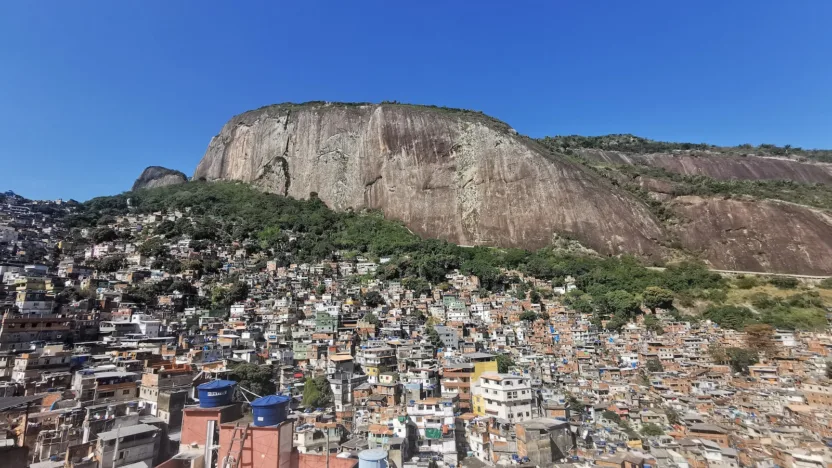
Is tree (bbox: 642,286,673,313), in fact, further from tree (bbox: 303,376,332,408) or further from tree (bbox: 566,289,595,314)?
tree (bbox: 303,376,332,408)

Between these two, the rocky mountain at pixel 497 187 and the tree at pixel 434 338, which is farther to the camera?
the rocky mountain at pixel 497 187

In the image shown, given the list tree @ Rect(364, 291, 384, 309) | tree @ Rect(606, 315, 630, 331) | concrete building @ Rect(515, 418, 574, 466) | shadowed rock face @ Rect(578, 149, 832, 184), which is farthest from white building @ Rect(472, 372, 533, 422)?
shadowed rock face @ Rect(578, 149, 832, 184)

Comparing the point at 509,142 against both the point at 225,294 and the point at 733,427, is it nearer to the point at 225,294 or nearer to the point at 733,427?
the point at 225,294

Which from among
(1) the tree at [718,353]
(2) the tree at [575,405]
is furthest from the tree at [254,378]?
(1) the tree at [718,353]

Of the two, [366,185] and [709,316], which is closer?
[709,316]

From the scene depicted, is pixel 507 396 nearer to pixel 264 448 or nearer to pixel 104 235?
pixel 264 448

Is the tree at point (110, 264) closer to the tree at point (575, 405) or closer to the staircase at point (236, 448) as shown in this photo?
the tree at point (575, 405)

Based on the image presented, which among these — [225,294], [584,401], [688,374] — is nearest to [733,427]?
[584,401]
